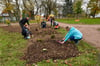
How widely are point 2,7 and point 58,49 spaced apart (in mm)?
24841

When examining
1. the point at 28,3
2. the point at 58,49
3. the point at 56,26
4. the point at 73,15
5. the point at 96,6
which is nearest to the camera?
the point at 58,49

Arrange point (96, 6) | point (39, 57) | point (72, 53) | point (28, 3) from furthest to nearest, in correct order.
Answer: point (96, 6) → point (28, 3) → point (72, 53) → point (39, 57)

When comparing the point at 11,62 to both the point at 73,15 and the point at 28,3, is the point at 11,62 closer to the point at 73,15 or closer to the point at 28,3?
the point at 28,3

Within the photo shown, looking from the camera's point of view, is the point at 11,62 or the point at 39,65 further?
the point at 11,62

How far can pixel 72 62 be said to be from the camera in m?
3.74

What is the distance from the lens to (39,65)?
360 cm

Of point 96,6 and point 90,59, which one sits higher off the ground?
point 96,6

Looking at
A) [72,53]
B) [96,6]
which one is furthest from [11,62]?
[96,6]

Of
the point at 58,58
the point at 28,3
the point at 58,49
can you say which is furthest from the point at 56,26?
the point at 28,3

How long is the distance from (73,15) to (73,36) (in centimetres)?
3825

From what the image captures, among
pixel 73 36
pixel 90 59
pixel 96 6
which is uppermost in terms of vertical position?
pixel 96 6

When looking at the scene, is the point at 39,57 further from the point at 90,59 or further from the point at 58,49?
the point at 90,59

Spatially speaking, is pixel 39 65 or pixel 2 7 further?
pixel 2 7

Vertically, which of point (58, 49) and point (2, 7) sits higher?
point (2, 7)
